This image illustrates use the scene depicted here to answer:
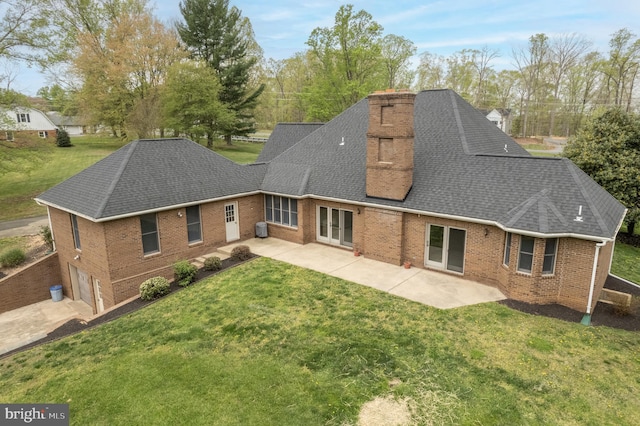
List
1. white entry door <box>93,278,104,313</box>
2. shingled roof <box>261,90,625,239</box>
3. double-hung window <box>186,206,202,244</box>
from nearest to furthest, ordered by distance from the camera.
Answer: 1. shingled roof <box>261,90,625,239</box>
2. white entry door <box>93,278,104,313</box>
3. double-hung window <box>186,206,202,244</box>

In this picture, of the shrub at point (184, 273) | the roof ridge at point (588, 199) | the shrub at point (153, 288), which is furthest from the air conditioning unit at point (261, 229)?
the roof ridge at point (588, 199)

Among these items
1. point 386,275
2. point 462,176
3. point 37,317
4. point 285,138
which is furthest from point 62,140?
point 462,176

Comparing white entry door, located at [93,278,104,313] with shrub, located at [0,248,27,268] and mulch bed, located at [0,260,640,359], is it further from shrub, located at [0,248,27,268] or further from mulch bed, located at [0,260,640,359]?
shrub, located at [0,248,27,268]

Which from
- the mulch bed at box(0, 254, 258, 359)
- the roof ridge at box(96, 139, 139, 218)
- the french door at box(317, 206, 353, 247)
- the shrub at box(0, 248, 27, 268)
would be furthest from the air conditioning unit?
the shrub at box(0, 248, 27, 268)

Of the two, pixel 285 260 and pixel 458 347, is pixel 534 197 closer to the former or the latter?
pixel 458 347

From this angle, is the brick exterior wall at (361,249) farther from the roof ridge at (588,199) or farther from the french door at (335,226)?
the roof ridge at (588,199)
